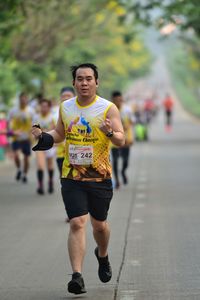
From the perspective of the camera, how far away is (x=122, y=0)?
97.2 feet

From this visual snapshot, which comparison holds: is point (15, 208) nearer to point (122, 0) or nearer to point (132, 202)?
point (132, 202)

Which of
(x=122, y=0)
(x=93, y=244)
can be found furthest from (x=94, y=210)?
(x=122, y=0)

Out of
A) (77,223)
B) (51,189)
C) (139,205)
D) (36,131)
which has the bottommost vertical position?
(51,189)

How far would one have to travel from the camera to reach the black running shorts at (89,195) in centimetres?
809

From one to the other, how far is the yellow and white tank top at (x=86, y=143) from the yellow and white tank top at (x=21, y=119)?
11.3 m

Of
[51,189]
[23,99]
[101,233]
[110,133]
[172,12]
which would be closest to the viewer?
[110,133]

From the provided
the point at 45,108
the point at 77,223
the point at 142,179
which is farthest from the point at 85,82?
the point at 142,179

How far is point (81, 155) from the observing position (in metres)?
8.12

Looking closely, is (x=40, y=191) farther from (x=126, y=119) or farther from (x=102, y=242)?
(x=102, y=242)

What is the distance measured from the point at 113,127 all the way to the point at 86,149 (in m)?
0.28

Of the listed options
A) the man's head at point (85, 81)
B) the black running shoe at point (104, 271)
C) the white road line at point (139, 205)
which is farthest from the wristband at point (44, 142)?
the white road line at point (139, 205)

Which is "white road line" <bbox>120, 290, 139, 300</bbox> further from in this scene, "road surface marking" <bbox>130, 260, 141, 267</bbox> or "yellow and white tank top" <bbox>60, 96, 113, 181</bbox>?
"road surface marking" <bbox>130, 260, 141, 267</bbox>

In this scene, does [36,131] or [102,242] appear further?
[102,242]

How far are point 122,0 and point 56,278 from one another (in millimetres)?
21466
